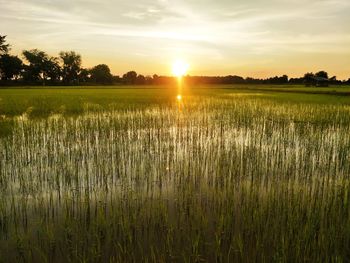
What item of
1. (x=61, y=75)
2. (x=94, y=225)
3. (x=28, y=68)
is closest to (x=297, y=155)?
(x=94, y=225)

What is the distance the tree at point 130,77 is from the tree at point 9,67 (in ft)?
142

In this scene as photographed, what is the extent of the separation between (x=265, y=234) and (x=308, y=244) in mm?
646

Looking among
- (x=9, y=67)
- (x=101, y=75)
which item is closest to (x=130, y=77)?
(x=101, y=75)

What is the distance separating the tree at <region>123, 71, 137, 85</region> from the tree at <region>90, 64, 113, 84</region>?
6574 millimetres

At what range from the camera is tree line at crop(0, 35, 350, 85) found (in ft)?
330

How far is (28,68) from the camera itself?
110375 millimetres

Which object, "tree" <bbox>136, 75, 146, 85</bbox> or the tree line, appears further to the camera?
"tree" <bbox>136, 75, 146, 85</bbox>

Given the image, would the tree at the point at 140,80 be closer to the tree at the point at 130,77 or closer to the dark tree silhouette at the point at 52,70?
the tree at the point at 130,77

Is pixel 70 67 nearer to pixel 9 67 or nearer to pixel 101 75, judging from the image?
pixel 101 75

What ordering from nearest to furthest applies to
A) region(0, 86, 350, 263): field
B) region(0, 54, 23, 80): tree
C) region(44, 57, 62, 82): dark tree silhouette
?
1. region(0, 86, 350, 263): field
2. region(0, 54, 23, 80): tree
3. region(44, 57, 62, 82): dark tree silhouette

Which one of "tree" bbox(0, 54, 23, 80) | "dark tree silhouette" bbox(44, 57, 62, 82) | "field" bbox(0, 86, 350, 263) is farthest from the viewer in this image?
"dark tree silhouette" bbox(44, 57, 62, 82)

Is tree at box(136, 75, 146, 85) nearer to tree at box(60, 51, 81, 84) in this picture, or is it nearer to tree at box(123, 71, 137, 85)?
tree at box(123, 71, 137, 85)

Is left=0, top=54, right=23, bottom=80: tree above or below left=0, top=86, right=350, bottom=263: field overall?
above

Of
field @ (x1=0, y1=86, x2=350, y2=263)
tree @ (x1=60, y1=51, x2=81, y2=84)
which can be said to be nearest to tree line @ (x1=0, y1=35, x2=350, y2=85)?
tree @ (x1=60, y1=51, x2=81, y2=84)
